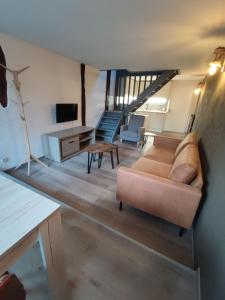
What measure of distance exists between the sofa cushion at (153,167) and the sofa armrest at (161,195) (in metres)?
0.46

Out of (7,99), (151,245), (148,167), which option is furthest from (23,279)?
(7,99)

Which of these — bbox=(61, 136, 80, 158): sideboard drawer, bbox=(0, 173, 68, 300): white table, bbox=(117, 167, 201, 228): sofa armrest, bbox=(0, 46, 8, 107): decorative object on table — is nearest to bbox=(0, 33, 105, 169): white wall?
bbox=(0, 46, 8, 107): decorative object on table

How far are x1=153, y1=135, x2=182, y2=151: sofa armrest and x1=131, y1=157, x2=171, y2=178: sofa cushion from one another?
0.94 m

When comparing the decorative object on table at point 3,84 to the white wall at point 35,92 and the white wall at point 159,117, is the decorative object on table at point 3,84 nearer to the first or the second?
the white wall at point 35,92

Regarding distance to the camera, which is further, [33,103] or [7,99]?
[33,103]

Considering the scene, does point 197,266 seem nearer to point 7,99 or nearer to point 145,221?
point 145,221

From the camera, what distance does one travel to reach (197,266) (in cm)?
136

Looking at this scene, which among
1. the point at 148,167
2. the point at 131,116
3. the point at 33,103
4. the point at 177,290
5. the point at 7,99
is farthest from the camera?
the point at 131,116

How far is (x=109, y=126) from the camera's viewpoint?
527cm

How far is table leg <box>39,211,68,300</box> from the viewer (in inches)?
31.7

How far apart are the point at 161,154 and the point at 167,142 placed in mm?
523

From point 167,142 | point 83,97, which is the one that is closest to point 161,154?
point 167,142

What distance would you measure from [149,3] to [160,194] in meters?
1.86

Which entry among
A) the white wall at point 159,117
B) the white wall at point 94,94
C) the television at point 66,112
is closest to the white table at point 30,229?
the television at point 66,112
